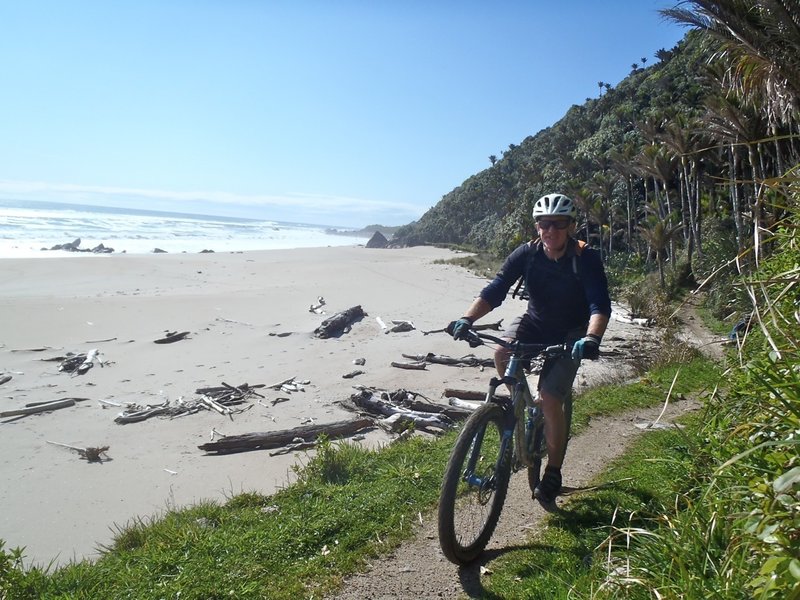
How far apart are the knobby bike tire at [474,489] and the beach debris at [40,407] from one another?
9.45 meters

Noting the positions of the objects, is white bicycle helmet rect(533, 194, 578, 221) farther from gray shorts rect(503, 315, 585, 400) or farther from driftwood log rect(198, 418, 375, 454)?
driftwood log rect(198, 418, 375, 454)

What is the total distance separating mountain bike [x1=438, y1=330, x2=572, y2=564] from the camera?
3512mm

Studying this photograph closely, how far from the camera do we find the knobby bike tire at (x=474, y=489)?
3.47 meters

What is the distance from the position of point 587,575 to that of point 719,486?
0.86 metres

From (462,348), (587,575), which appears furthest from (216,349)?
(587,575)

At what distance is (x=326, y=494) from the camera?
5191 millimetres

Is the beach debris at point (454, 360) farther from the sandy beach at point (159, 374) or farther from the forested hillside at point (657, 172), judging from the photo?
the forested hillside at point (657, 172)

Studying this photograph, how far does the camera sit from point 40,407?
10.4 metres

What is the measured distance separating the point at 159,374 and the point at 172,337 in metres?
3.52

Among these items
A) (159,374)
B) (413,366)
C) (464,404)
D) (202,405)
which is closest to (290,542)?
(464,404)

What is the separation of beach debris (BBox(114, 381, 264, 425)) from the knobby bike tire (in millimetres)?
6917

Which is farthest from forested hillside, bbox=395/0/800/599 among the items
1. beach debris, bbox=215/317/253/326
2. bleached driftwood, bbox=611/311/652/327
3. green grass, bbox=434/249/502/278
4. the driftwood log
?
beach debris, bbox=215/317/253/326

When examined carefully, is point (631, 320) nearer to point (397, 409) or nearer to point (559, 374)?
point (397, 409)

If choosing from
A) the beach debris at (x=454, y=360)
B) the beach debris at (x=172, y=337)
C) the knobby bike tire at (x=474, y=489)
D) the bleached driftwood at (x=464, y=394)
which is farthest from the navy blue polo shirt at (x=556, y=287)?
the beach debris at (x=172, y=337)
